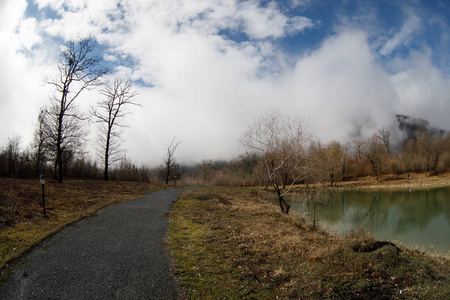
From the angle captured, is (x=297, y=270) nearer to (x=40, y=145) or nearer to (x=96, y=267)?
(x=96, y=267)

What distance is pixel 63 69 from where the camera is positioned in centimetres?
1811

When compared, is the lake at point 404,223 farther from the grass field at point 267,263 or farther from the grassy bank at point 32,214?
the grassy bank at point 32,214

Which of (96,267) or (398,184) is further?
(398,184)

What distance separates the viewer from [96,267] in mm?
5453

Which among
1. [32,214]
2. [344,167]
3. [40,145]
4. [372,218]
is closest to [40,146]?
[40,145]

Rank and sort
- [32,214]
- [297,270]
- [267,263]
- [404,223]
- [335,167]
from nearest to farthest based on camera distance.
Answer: [297,270] → [267,263] → [32,214] → [404,223] → [335,167]

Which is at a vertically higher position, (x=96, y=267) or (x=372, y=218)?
(x=96, y=267)

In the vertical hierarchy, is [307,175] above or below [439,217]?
above

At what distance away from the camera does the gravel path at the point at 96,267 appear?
4480 millimetres

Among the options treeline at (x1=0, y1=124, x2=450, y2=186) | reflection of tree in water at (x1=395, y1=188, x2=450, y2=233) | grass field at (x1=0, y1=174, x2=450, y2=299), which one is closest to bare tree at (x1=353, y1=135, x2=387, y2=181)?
treeline at (x1=0, y1=124, x2=450, y2=186)

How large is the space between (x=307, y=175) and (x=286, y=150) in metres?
2.28

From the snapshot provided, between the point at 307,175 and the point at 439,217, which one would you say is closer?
the point at 307,175

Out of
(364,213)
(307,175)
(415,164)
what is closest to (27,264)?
(307,175)

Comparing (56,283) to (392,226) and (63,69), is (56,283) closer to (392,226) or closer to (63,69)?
(63,69)
